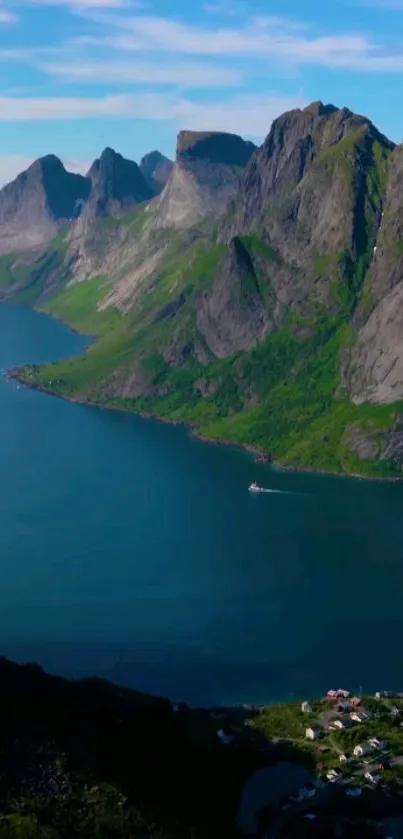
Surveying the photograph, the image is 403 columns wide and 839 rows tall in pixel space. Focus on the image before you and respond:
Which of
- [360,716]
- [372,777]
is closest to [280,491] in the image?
[360,716]

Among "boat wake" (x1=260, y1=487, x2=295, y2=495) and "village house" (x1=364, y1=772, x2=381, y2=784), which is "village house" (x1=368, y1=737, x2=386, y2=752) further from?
"boat wake" (x1=260, y1=487, x2=295, y2=495)

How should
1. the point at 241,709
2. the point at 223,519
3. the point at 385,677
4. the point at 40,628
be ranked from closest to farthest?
the point at 241,709 → the point at 385,677 → the point at 40,628 → the point at 223,519

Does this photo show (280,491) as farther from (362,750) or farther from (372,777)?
(372,777)

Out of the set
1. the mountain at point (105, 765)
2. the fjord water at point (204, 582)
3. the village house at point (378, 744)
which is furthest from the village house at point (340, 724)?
the mountain at point (105, 765)

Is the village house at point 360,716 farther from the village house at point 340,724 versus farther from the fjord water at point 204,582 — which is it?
the fjord water at point 204,582

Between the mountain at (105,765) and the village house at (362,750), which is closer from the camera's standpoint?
the mountain at (105,765)

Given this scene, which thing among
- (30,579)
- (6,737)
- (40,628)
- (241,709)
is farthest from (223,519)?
(6,737)

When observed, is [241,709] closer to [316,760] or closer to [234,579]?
[316,760]

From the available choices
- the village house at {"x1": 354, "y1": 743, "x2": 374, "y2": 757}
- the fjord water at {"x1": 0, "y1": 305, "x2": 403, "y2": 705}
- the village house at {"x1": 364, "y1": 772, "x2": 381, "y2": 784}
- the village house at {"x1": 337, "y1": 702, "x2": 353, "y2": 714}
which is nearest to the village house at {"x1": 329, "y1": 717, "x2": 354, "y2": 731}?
the village house at {"x1": 337, "y1": 702, "x2": 353, "y2": 714}
